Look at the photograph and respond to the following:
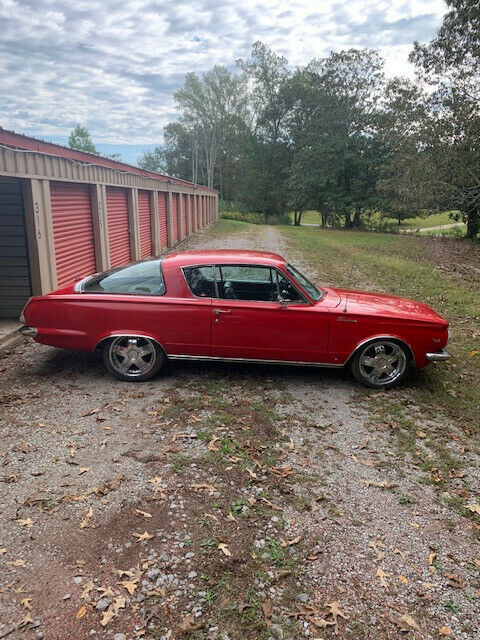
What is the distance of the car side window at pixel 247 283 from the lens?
16.8 ft

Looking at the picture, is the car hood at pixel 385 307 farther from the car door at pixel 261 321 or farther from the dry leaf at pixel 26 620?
the dry leaf at pixel 26 620

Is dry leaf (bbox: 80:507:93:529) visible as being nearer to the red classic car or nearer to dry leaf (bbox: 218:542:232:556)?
dry leaf (bbox: 218:542:232:556)

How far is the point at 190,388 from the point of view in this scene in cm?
509

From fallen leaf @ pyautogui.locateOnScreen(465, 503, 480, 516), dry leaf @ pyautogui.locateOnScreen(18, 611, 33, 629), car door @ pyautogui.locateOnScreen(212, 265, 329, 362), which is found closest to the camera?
dry leaf @ pyautogui.locateOnScreen(18, 611, 33, 629)

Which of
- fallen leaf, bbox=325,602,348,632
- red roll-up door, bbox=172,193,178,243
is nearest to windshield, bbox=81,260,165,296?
fallen leaf, bbox=325,602,348,632

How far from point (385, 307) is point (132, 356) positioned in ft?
10.2

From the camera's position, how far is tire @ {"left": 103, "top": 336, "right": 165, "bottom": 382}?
5.16m

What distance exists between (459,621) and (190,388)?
3347 mm

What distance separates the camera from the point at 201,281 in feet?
16.9

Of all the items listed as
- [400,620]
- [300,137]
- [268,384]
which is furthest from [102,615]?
[300,137]

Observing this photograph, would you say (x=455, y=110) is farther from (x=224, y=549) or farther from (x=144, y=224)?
(x=224, y=549)

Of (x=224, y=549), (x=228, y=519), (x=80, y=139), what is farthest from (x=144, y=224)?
(x=80, y=139)

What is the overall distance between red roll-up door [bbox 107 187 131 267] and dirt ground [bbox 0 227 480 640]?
7.14 metres

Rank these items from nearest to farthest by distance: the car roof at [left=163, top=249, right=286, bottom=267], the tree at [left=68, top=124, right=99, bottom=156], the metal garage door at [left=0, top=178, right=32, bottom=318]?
1. the car roof at [left=163, top=249, right=286, bottom=267]
2. the metal garage door at [left=0, top=178, right=32, bottom=318]
3. the tree at [left=68, top=124, right=99, bottom=156]
